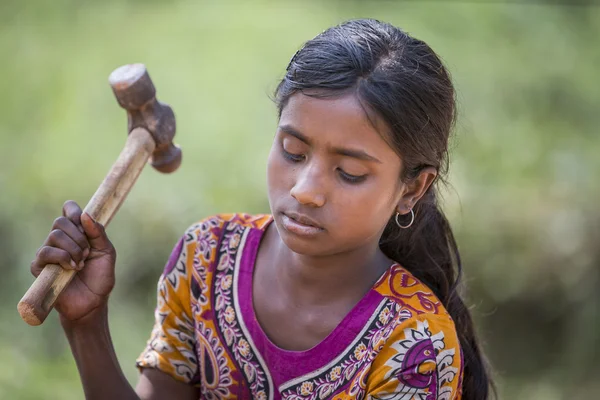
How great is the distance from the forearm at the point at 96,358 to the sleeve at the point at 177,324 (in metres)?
0.14

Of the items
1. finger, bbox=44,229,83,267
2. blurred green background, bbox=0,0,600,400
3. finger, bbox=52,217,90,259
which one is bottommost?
finger, bbox=44,229,83,267

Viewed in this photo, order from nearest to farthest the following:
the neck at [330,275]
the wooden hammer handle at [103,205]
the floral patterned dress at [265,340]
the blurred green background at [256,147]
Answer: the wooden hammer handle at [103,205] → the floral patterned dress at [265,340] → the neck at [330,275] → the blurred green background at [256,147]

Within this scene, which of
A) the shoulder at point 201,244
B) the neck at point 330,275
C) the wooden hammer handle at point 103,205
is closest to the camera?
the wooden hammer handle at point 103,205

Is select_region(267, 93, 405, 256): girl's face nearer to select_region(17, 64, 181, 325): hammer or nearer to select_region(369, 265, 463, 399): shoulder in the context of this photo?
select_region(369, 265, 463, 399): shoulder

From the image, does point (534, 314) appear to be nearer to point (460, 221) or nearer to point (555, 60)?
point (460, 221)

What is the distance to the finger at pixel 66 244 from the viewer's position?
82.2 inches

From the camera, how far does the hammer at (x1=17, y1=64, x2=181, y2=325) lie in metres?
2.29

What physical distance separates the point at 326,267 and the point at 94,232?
1.80 feet

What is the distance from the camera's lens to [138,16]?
562 centimetres

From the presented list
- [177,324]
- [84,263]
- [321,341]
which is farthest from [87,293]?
[321,341]

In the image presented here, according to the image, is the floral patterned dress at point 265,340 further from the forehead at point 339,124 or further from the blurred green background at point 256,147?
the blurred green background at point 256,147

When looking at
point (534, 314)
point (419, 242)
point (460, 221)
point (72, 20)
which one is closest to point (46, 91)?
point (72, 20)

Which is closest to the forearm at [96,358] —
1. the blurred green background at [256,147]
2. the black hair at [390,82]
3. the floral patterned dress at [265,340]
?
the floral patterned dress at [265,340]

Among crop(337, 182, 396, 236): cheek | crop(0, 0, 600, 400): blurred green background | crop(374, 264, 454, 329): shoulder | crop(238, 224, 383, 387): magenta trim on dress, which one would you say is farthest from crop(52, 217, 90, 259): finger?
crop(0, 0, 600, 400): blurred green background
